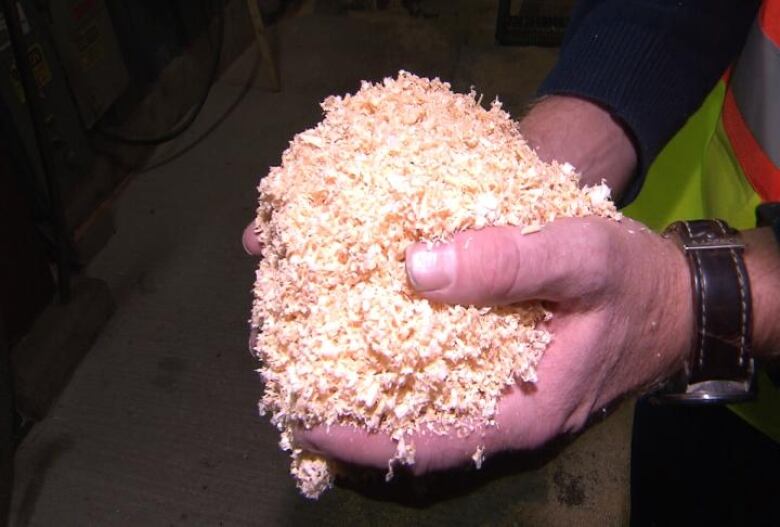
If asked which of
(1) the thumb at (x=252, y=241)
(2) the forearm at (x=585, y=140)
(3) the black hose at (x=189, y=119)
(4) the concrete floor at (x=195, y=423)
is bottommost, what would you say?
(4) the concrete floor at (x=195, y=423)

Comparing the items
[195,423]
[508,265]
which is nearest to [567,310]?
[508,265]

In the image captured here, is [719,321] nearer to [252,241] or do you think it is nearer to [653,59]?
[653,59]

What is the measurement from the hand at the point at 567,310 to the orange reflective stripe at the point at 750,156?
21cm

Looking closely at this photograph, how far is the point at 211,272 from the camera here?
6.65ft

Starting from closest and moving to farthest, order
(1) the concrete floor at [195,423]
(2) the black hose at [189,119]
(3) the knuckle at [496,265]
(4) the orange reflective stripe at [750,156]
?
1. (3) the knuckle at [496,265]
2. (4) the orange reflective stripe at [750,156]
3. (1) the concrete floor at [195,423]
4. (2) the black hose at [189,119]

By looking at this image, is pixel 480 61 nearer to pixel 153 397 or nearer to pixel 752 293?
pixel 153 397

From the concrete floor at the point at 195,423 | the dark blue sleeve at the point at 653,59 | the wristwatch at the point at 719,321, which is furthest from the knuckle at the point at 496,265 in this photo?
the concrete floor at the point at 195,423

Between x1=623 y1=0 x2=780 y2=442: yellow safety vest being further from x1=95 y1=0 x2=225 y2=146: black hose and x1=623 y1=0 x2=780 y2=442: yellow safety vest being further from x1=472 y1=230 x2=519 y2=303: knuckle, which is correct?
x1=95 y1=0 x2=225 y2=146: black hose

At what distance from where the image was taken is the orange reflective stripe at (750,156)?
0.74 meters

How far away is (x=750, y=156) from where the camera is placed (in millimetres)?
790

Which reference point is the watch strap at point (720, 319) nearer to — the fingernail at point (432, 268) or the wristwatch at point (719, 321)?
the wristwatch at point (719, 321)

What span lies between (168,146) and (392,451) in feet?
7.29

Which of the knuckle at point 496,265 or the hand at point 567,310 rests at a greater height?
the knuckle at point 496,265

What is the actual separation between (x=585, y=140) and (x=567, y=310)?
0.39 metres
